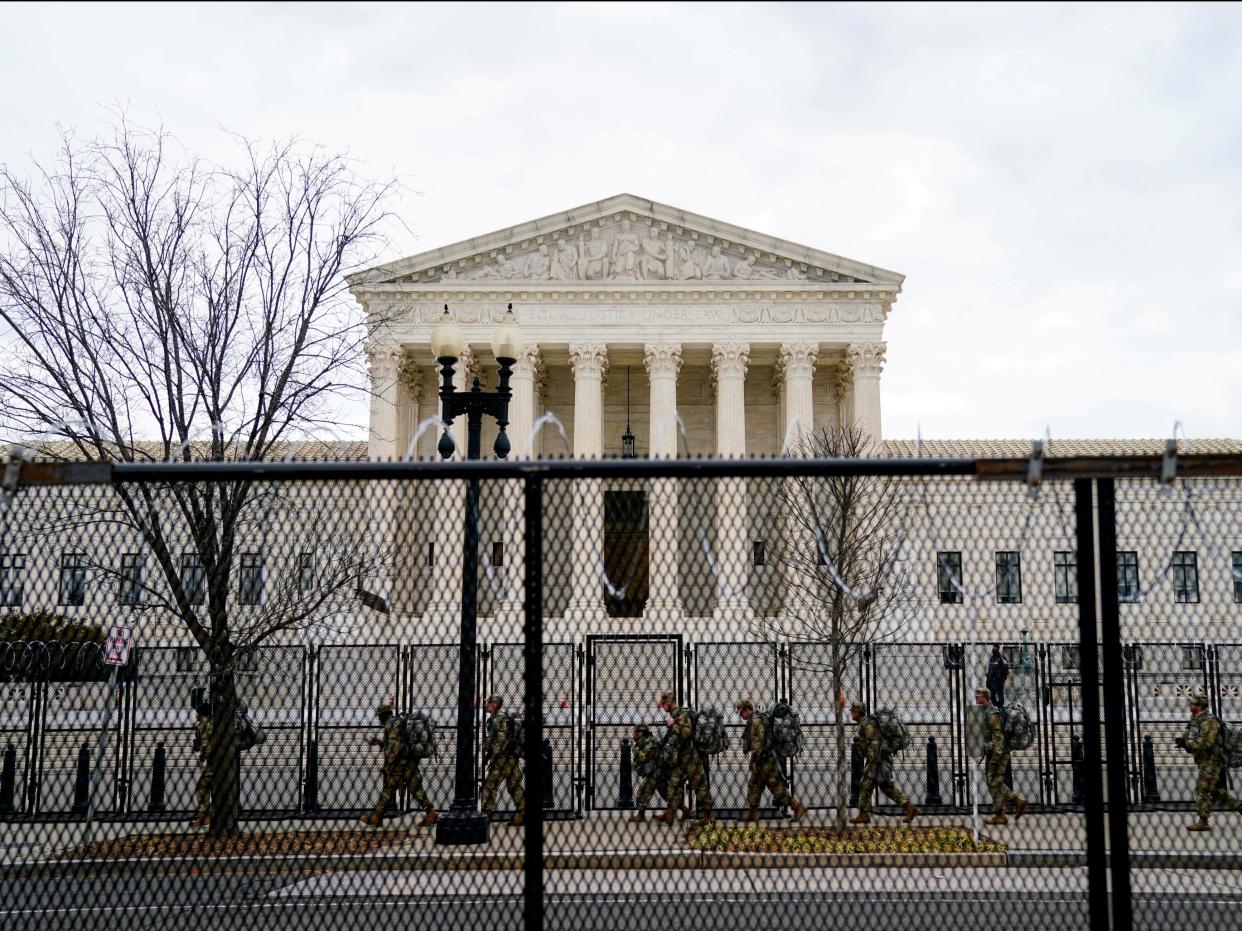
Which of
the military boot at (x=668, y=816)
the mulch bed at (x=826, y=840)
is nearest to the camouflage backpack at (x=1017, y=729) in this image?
the mulch bed at (x=826, y=840)

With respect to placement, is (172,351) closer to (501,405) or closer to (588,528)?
(501,405)

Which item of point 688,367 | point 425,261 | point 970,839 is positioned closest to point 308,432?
point 970,839

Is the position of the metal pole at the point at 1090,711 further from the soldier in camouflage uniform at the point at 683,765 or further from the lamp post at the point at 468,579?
the lamp post at the point at 468,579

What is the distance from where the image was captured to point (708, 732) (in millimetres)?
7430

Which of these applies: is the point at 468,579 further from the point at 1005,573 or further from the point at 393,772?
the point at 1005,573

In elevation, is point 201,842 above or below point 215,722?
below

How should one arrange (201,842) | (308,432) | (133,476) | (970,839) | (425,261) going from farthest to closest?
(425,261) → (308,432) → (970,839) → (201,842) → (133,476)

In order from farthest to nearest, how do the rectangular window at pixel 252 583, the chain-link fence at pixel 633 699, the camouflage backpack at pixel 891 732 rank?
the rectangular window at pixel 252 583, the camouflage backpack at pixel 891 732, the chain-link fence at pixel 633 699

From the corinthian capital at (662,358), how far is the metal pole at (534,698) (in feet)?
148

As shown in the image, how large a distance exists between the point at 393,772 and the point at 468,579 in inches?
106

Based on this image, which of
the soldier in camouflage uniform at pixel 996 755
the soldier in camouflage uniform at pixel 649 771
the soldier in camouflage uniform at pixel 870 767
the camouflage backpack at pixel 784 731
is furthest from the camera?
the soldier in camouflage uniform at pixel 996 755

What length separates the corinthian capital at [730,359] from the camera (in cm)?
4972

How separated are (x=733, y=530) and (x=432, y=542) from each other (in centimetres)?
181

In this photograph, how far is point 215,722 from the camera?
21.9ft
